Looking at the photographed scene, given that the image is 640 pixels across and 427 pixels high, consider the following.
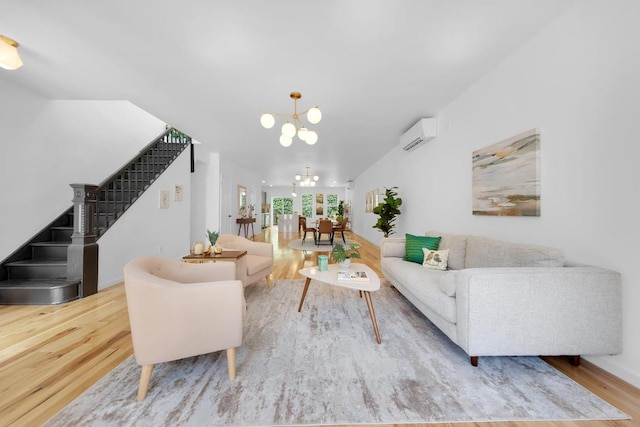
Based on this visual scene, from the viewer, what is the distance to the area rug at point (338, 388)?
4.35 ft

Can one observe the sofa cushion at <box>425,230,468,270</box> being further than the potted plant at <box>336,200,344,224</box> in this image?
No

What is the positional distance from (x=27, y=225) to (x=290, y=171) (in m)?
7.03

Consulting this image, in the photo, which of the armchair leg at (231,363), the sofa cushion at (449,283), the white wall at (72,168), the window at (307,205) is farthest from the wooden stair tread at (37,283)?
the window at (307,205)

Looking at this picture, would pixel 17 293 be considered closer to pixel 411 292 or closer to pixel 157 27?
pixel 157 27

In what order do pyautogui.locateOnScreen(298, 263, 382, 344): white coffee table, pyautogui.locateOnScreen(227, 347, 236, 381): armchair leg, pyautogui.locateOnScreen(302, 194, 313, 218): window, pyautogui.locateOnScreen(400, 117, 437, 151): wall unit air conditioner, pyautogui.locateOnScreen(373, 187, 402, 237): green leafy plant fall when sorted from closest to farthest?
pyautogui.locateOnScreen(227, 347, 236, 381): armchair leg → pyautogui.locateOnScreen(298, 263, 382, 344): white coffee table → pyautogui.locateOnScreen(400, 117, 437, 151): wall unit air conditioner → pyautogui.locateOnScreen(373, 187, 402, 237): green leafy plant → pyautogui.locateOnScreen(302, 194, 313, 218): window

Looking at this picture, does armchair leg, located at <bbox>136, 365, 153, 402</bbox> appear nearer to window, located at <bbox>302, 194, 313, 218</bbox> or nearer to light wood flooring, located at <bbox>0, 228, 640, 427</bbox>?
light wood flooring, located at <bbox>0, 228, 640, 427</bbox>

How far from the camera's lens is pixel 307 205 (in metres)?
15.1

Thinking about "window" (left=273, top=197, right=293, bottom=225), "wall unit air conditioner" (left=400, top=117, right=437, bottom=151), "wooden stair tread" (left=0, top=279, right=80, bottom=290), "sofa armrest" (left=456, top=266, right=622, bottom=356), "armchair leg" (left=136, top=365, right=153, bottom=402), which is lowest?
"armchair leg" (left=136, top=365, right=153, bottom=402)

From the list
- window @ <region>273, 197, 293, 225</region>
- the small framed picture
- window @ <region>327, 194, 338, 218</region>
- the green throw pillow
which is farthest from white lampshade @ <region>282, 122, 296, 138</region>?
window @ <region>273, 197, 293, 225</region>

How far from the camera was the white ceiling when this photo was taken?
6.39ft

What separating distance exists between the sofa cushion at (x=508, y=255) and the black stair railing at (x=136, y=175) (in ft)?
16.0

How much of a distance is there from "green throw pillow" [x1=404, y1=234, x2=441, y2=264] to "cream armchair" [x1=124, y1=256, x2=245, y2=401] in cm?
239

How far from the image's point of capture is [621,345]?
1.65 m

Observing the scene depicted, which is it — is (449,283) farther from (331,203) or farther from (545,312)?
(331,203)
